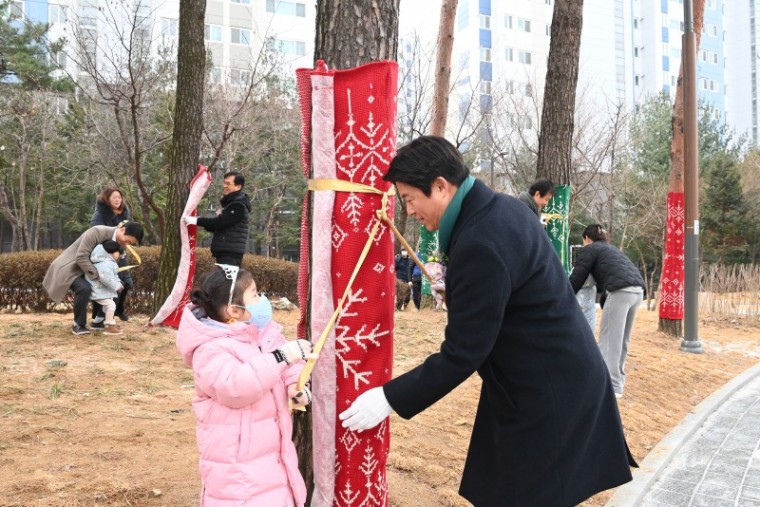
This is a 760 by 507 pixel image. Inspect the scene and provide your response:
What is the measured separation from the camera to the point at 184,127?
25.3 feet

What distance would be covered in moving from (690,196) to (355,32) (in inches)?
342

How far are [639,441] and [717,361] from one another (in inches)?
196

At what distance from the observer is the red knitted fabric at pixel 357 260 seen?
101 inches

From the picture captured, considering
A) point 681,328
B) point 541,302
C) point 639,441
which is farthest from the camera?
point 681,328

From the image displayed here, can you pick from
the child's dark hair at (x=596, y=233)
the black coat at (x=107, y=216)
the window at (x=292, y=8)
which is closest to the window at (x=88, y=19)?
the black coat at (x=107, y=216)

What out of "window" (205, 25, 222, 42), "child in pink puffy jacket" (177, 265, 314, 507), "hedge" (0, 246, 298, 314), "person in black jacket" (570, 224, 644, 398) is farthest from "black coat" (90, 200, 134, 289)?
"window" (205, 25, 222, 42)

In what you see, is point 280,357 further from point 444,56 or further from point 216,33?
point 216,33

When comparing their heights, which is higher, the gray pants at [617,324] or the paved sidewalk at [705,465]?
the gray pants at [617,324]

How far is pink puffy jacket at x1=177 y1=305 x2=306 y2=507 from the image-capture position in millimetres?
2336

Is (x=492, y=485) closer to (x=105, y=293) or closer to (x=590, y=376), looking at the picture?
(x=590, y=376)

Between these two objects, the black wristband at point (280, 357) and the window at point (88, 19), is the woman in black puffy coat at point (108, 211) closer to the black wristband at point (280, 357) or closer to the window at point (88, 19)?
the black wristband at point (280, 357)

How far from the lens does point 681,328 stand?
36.7 ft

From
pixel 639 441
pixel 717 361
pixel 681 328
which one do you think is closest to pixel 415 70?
pixel 681 328

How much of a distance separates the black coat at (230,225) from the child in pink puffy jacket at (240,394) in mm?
4484
